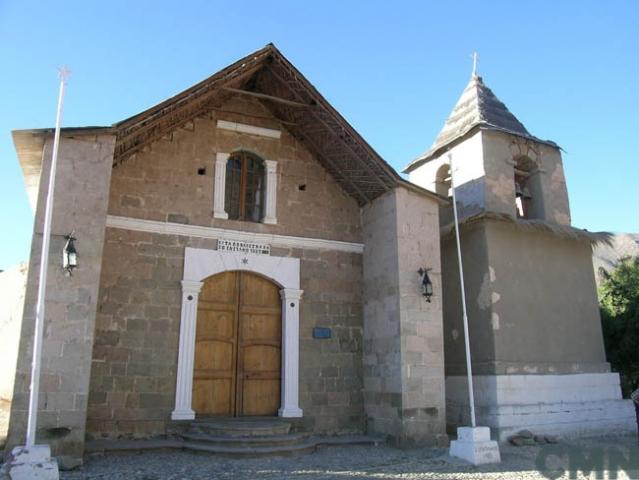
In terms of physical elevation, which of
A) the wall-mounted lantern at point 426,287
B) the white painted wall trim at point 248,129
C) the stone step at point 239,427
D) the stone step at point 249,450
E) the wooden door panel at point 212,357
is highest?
the white painted wall trim at point 248,129

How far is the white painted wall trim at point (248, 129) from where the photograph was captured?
1051 cm

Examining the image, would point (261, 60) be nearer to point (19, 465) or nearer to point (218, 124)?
point (218, 124)

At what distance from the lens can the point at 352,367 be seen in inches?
404

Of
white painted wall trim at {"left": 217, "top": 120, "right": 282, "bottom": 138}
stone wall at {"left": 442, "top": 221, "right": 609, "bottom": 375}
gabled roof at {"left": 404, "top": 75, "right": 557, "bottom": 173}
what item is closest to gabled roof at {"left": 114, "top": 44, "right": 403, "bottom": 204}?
white painted wall trim at {"left": 217, "top": 120, "right": 282, "bottom": 138}

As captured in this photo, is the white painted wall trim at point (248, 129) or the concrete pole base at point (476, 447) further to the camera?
the white painted wall trim at point (248, 129)

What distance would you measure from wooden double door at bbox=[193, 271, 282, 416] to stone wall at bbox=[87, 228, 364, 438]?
47 centimetres

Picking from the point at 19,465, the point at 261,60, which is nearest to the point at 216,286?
the point at 261,60

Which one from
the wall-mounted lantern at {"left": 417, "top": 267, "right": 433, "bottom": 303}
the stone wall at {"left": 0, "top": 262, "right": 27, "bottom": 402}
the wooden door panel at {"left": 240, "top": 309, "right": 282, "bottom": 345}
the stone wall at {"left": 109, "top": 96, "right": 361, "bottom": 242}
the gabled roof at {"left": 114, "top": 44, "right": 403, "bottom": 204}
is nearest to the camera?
the gabled roof at {"left": 114, "top": 44, "right": 403, "bottom": 204}

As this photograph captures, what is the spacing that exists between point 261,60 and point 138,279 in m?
4.23

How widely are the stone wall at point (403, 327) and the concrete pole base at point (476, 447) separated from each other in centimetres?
114

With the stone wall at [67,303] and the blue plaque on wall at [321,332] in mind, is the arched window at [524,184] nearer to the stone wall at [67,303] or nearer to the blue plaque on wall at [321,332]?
the blue plaque on wall at [321,332]

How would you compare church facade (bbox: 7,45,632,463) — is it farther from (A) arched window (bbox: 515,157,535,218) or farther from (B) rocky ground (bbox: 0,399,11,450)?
(B) rocky ground (bbox: 0,399,11,450)

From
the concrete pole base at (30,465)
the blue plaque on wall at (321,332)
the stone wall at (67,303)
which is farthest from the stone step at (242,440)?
the concrete pole base at (30,465)

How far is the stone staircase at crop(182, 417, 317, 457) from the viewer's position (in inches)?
313
